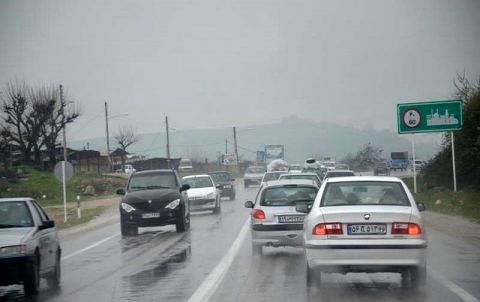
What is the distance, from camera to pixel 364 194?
11.4 meters

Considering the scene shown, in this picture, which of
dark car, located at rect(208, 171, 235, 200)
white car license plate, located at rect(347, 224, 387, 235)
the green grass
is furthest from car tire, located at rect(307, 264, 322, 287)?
the green grass

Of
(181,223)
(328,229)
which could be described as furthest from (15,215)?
(181,223)

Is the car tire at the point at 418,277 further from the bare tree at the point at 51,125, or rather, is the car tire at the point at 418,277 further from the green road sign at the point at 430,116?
the bare tree at the point at 51,125

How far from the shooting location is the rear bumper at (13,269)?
424 inches

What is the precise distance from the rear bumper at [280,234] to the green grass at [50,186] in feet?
121

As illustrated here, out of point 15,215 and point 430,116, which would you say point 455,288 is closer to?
point 15,215

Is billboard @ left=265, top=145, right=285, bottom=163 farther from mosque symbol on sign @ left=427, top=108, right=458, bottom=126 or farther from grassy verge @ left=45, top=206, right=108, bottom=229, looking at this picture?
mosque symbol on sign @ left=427, top=108, right=458, bottom=126

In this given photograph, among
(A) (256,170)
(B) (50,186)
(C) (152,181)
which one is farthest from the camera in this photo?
(A) (256,170)

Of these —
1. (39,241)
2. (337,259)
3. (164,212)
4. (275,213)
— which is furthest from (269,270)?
(164,212)

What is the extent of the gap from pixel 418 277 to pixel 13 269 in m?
5.85

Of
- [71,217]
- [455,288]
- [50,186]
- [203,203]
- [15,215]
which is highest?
[15,215]

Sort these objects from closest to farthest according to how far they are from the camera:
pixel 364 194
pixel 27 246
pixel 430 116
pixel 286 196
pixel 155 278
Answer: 1. pixel 27 246
2. pixel 364 194
3. pixel 155 278
4. pixel 286 196
5. pixel 430 116

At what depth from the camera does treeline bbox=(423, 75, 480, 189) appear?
34.2m

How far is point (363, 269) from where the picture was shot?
410 inches
